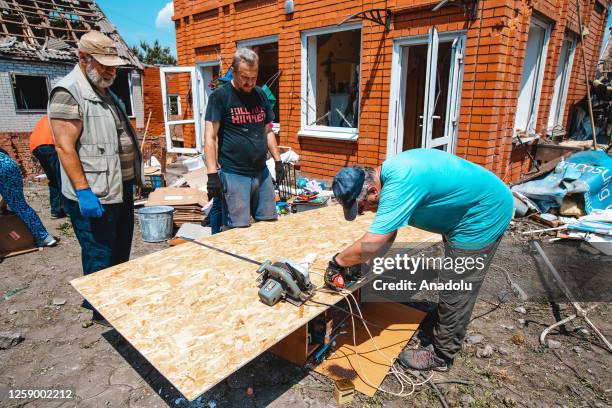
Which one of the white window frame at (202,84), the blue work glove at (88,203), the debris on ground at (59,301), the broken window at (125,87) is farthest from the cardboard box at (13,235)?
the broken window at (125,87)

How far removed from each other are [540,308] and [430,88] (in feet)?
10.1

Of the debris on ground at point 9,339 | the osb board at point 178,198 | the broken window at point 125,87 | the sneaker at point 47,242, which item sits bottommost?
the debris on ground at point 9,339

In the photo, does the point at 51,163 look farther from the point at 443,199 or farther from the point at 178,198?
the point at 443,199

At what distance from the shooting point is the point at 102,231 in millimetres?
2947

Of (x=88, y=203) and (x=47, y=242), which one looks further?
(x=47, y=242)

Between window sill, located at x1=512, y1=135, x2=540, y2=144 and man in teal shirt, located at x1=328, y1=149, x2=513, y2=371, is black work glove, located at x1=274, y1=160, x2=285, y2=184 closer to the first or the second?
man in teal shirt, located at x1=328, y1=149, x2=513, y2=371

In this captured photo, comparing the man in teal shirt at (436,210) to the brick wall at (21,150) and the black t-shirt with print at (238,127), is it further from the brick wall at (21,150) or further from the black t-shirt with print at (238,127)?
the brick wall at (21,150)

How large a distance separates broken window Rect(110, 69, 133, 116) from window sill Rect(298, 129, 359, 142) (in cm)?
876

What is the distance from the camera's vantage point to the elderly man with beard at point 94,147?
259cm

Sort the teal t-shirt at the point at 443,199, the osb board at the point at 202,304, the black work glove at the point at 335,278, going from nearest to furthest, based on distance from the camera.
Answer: the osb board at the point at 202,304, the teal t-shirt at the point at 443,199, the black work glove at the point at 335,278

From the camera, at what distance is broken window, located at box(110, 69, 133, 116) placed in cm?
1308

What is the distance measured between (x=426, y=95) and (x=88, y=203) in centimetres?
436

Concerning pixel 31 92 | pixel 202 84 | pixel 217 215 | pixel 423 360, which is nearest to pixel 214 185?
pixel 217 215

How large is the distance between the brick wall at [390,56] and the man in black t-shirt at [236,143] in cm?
312
